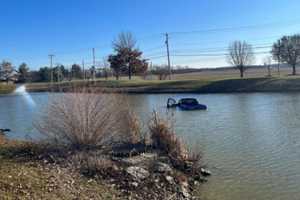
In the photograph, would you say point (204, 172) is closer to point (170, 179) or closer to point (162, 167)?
point (162, 167)

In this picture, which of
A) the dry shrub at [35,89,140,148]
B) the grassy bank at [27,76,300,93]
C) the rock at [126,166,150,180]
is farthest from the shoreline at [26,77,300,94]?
the rock at [126,166,150,180]

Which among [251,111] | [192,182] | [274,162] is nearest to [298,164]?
[274,162]

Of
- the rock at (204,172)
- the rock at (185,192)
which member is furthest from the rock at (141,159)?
the rock at (204,172)

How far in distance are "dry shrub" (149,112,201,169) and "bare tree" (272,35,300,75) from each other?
183 ft

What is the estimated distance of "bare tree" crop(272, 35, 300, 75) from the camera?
200 ft

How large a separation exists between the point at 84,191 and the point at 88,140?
10.2 ft

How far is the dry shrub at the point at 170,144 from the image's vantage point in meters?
10.1

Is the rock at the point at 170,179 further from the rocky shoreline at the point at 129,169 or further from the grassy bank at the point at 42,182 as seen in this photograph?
the grassy bank at the point at 42,182

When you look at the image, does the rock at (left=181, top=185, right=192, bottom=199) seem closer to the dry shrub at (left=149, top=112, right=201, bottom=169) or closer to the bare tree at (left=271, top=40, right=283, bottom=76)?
the dry shrub at (left=149, top=112, right=201, bottom=169)

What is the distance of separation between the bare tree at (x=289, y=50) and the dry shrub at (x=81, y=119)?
56.6 m

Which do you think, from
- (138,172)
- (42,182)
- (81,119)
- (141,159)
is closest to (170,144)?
(141,159)

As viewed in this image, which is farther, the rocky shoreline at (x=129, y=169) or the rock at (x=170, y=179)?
the rock at (x=170, y=179)

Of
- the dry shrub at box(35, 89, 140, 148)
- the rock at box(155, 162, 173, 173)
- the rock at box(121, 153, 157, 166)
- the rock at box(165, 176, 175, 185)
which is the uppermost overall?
the dry shrub at box(35, 89, 140, 148)

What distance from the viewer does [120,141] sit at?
1134cm
